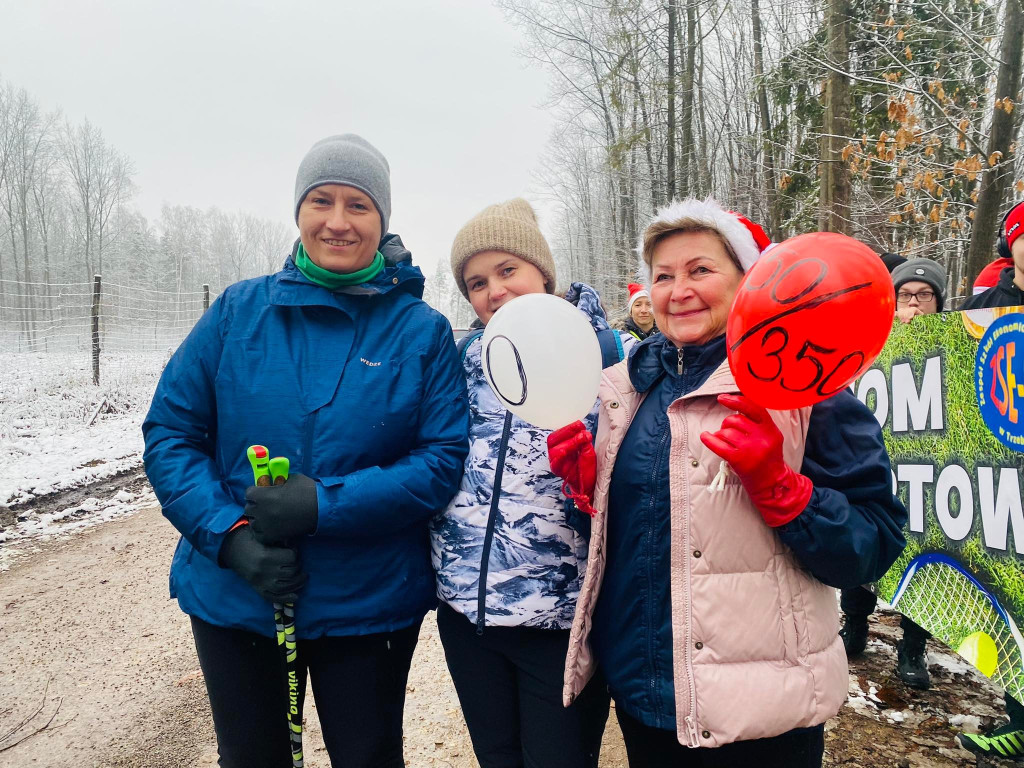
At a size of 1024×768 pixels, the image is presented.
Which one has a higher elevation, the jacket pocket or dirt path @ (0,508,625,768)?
the jacket pocket

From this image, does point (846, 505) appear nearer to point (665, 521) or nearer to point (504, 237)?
point (665, 521)

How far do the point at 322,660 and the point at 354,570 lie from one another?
11.3 inches

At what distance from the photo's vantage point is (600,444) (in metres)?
1.58

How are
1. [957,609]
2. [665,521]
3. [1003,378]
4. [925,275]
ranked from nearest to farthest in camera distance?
[665,521], [1003,378], [957,609], [925,275]

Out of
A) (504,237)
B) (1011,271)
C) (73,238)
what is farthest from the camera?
(73,238)

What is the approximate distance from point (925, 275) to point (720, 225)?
3355 mm

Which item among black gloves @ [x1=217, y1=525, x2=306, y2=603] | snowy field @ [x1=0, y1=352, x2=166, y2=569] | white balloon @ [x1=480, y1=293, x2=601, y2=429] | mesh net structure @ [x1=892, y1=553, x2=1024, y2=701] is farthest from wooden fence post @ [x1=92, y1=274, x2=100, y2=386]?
mesh net structure @ [x1=892, y1=553, x2=1024, y2=701]

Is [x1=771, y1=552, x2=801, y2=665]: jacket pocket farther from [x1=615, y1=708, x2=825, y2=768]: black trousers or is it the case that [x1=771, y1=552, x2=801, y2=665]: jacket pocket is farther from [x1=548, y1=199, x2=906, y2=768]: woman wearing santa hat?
[x1=615, y1=708, x2=825, y2=768]: black trousers

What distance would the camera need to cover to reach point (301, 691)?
5.36 feet

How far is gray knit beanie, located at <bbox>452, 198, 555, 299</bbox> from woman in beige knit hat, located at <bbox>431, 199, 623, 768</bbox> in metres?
0.46

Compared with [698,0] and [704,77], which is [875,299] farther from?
[704,77]

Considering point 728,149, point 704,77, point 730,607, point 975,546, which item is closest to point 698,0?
point 704,77

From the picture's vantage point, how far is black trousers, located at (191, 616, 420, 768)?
158cm

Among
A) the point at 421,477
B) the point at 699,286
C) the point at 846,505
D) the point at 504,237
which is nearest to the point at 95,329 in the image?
the point at 504,237
